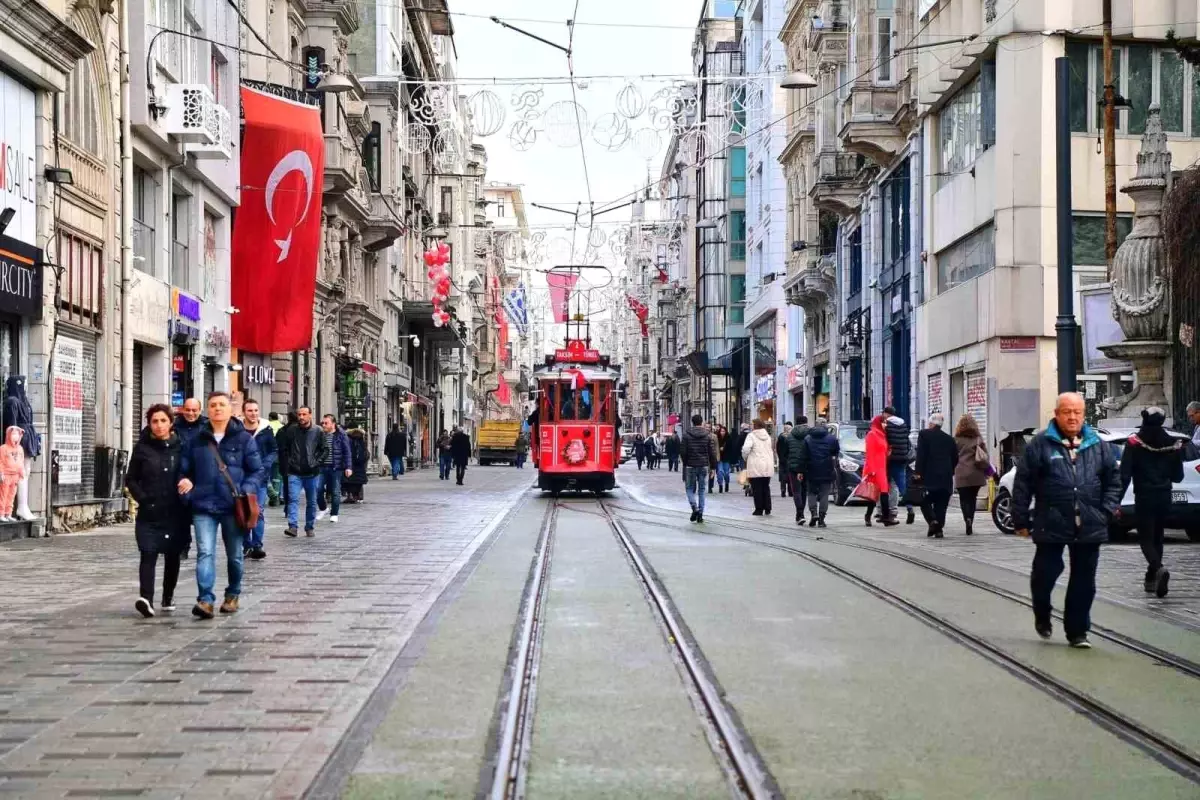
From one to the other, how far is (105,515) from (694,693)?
17160mm

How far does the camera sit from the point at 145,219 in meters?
27.6

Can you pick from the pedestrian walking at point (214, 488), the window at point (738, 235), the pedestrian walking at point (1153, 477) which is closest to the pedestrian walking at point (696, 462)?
the pedestrian walking at point (1153, 477)

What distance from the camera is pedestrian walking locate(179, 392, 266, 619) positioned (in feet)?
38.6

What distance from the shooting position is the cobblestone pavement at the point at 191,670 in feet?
21.6

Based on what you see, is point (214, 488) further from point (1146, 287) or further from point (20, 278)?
point (1146, 287)

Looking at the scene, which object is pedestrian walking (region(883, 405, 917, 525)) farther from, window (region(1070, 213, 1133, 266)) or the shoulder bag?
the shoulder bag

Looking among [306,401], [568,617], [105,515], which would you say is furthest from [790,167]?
[568,617]

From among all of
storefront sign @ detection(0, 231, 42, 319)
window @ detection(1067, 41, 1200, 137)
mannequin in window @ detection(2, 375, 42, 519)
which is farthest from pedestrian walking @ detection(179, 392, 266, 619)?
window @ detection(1067, 41, 1200, 137)

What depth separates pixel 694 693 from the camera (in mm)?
8352

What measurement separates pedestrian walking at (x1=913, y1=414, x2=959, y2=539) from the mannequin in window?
1170 centimetres

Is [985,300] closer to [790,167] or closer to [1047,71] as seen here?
[1047,71]

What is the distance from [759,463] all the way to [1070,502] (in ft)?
55.0

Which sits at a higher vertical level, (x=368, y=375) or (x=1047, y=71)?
(x=1047, y=71)

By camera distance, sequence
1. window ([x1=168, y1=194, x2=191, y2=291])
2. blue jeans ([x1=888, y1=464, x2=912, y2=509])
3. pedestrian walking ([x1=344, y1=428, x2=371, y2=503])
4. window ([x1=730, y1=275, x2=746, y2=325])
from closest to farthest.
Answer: blue jeans ([x1=888, y1=464, x2=912, y2=509]) → window ([x1=168, y1=194, x2=191, y2=291]) → pedestrian walking ([x1=344, y1=428, x2=371, y2=503]) → window ([x1=730, y1=275, x2=746, y2=325])
